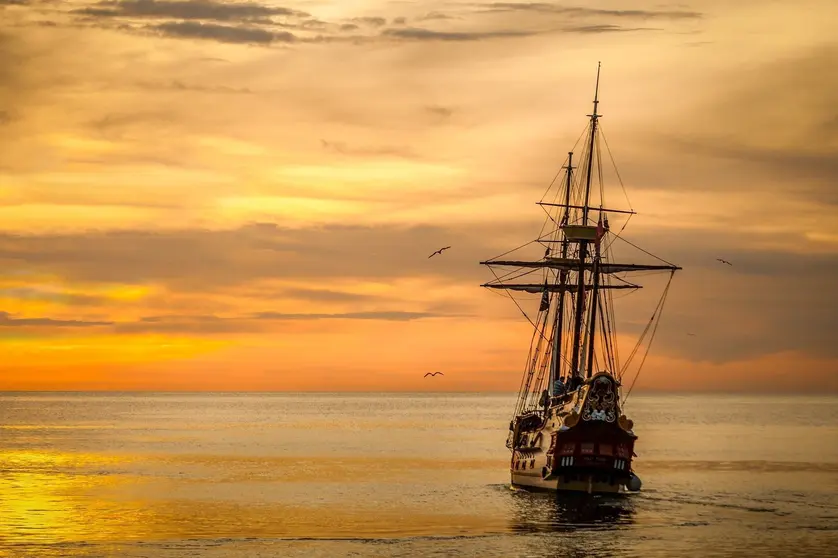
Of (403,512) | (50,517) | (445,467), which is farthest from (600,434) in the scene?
(445,467)

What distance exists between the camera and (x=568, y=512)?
74.3 meters

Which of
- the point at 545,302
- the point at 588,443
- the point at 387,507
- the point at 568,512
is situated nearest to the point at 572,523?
the point at 568,512

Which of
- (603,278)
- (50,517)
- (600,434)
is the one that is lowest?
(50,517)

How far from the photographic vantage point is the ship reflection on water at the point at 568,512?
68.1 m

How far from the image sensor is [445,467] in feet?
384

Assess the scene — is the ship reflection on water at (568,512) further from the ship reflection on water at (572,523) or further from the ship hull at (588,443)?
the ship hull at (588,443)

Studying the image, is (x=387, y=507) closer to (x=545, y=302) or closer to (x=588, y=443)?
(x=588, y=443)

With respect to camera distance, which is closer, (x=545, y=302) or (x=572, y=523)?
(x=572, y=523)

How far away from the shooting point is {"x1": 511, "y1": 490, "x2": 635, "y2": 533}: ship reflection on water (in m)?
68.1

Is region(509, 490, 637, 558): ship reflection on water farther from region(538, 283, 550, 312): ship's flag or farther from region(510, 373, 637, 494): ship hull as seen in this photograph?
region(538, 283, 550, 312): ship's flag

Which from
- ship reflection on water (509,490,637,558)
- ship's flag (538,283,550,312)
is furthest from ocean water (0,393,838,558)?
ship's flag (538,283,550,312)

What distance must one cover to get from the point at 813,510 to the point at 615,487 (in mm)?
12682

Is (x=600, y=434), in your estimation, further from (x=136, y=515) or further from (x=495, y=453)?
(x=495, y=453)

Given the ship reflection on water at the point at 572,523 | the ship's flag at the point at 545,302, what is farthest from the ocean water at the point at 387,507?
the ship's flag at the point at 545,302
